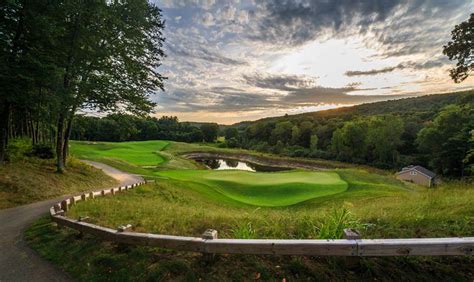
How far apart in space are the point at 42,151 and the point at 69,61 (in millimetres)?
7219

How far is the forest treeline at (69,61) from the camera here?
11.7 meters

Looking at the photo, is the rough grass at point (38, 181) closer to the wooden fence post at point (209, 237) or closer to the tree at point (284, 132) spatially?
the wooden fence post at point (209, 237)

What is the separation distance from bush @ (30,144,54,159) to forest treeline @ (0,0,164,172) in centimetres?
28

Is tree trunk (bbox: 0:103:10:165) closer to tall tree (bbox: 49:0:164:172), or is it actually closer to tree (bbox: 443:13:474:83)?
tall tree (bbox: 49:0:164:172)

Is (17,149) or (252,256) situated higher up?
(17,149)

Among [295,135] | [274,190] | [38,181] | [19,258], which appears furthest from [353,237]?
[295,135]

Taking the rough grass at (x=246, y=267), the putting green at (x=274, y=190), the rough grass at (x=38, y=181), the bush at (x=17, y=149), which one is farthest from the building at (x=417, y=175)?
the bush at (x=17, y=149)

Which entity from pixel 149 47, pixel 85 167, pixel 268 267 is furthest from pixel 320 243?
pixel 85 167

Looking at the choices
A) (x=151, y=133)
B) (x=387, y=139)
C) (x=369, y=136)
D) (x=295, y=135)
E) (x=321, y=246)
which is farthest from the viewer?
(x=151, y=133)

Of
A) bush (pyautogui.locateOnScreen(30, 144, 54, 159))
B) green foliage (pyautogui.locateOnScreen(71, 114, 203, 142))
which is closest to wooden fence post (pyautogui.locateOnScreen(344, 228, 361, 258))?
bush (pyautogui.locateOnScreen(30, 144, 54, 159))

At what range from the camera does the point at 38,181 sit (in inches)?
515

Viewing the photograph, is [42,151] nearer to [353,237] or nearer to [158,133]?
[353,237]

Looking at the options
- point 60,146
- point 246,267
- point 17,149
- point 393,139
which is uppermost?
point 60,146

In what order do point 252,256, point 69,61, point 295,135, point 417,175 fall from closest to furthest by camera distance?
1. point 252,256
2. point 69,61
3. point 417,175
4. point 295,135
